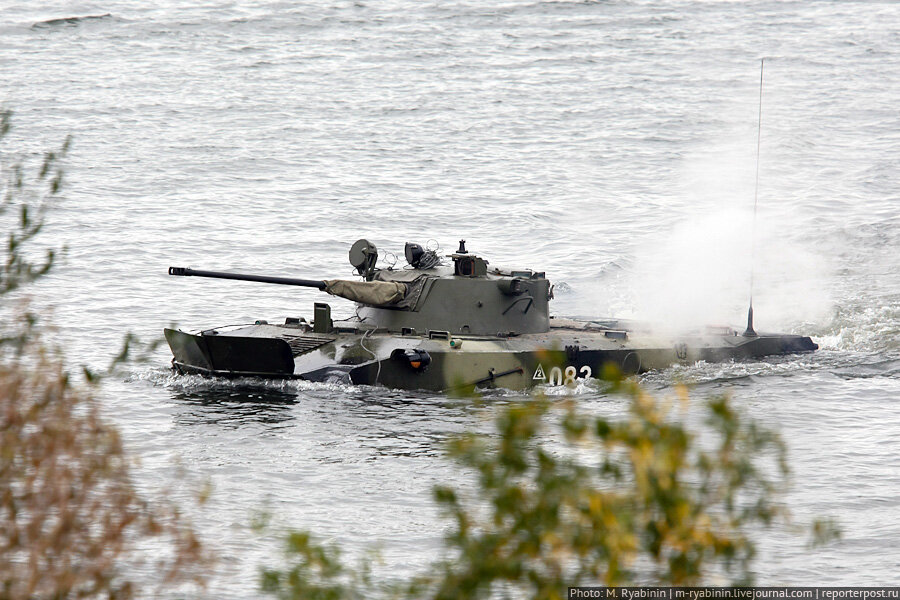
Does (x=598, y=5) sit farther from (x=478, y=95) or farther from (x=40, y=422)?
(x=40, y=422)

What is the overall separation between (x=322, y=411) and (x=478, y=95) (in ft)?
96.9

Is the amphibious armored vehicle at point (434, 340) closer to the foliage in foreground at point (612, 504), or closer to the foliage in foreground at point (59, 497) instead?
the foliage in foreground at point (59, 497)

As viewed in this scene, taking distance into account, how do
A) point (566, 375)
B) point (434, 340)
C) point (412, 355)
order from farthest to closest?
1. point (566, 375)
2. point (434, 340)
3. point (412, 355)

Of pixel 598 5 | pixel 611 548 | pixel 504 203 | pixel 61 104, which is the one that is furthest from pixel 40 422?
pixel 598 5

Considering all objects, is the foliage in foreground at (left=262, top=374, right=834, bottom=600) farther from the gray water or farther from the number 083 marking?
the number 083 marking

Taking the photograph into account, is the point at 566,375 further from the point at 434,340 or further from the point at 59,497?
the point at 59,497

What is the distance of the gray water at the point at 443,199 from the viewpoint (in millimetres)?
15367

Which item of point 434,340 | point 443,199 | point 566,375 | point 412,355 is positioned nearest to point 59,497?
point 412,355

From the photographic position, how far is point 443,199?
3666 cm

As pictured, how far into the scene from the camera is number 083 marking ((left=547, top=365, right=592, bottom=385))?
765 inches

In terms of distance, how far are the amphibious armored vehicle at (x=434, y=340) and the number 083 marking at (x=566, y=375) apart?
2 cm

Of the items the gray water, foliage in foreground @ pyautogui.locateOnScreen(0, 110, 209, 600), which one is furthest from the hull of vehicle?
foliage in foreground @ pyautogui.locateOnScreen(0, 110, 209, 600)

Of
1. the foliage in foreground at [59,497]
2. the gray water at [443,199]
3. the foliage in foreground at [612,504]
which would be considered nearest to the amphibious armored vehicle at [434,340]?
the gray water at [443,199]

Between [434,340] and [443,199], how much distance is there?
58.9 feet
